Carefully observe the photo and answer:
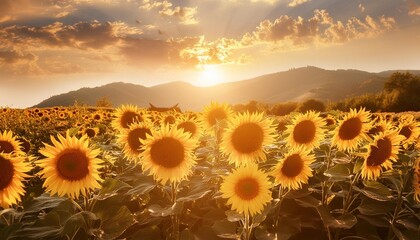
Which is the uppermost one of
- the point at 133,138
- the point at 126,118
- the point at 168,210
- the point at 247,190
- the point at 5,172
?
the point at 126,118

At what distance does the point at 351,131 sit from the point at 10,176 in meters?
4.04

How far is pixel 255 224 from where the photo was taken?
13.8 feet

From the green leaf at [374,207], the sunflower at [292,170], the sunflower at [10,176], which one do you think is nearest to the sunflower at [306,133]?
the sunflower at [292,170]

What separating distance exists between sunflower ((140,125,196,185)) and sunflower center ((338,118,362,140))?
1970 mm

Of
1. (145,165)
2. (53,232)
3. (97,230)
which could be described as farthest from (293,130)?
(53,232)

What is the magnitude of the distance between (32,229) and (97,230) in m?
0.63

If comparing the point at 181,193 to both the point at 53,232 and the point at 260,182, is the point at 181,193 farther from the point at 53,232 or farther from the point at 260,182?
the point at 53,232

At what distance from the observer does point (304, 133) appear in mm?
5453

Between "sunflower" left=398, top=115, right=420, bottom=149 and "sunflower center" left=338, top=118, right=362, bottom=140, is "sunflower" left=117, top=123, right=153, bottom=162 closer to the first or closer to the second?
"sunflower center" left=338, top=118, right=362, bottom=140

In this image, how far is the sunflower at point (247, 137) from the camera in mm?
4945

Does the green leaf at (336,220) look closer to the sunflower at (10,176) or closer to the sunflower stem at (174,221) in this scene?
the sunflower stem at (174,221)

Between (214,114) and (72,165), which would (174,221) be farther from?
(214,114)

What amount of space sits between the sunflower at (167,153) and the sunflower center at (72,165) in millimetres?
652

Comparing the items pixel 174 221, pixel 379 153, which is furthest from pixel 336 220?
pixel 174 221
